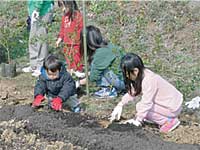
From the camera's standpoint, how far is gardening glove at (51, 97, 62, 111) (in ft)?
20.0

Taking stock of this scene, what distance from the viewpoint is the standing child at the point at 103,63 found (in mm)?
7035

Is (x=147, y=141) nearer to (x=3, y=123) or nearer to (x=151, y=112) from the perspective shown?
(x=151, y=112)

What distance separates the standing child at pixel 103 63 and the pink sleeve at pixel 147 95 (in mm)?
1530

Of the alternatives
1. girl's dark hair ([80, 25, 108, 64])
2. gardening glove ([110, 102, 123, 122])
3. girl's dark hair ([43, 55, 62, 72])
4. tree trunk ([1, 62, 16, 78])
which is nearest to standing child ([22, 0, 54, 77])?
tree trunk ([1, 62, 16, 78])

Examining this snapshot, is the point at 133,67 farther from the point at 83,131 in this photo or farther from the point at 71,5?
the point at 71,5

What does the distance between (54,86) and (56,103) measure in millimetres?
304

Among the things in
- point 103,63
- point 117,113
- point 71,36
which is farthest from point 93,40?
point 117,113

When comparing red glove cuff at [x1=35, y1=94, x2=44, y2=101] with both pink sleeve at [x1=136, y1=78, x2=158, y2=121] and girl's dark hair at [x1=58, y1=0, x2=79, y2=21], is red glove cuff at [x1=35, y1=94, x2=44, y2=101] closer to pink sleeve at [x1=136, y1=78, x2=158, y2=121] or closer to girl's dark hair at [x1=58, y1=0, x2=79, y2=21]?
pink sleeve at [x1=136, y1=78, x2=158, y2=121]

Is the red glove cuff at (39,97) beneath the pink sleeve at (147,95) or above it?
beneath

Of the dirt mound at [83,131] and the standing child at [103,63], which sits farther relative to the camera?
the standing child at [103,63]

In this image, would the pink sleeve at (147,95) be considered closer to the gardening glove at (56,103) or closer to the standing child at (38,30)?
the gardening glove at (56,103)

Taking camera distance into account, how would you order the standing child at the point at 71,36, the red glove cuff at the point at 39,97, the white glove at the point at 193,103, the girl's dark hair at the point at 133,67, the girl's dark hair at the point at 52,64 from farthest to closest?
the standing child at the point at 71,36, the white glove at the point at 193,103, the red glove cuff at the point at 39,97, the girl's dark hair at the point at 52,64, the girl's dark hair at the point at 133,67

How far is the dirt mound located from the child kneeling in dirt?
0.35m

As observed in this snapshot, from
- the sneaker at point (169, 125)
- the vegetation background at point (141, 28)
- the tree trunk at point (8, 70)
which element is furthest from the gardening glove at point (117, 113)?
the tree trunk at point (8, 70)
